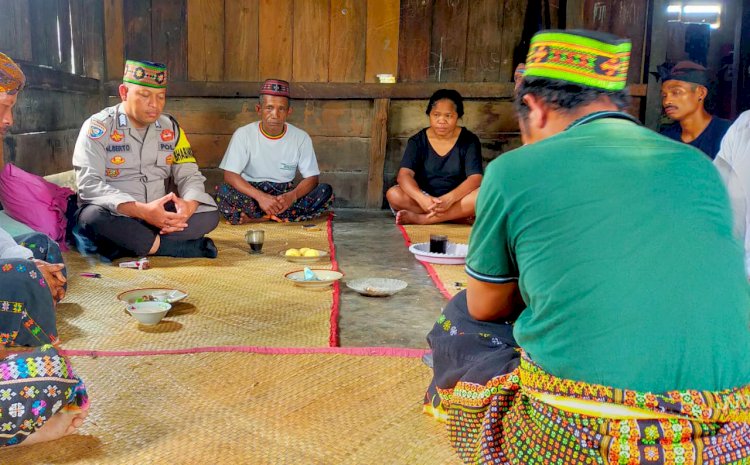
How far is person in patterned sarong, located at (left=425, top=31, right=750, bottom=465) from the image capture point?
1.14 m

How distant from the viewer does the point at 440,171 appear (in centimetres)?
528

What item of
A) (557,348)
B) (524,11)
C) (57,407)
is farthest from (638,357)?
(524,11)

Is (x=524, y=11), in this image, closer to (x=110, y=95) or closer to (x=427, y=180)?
(x=427, y=180)

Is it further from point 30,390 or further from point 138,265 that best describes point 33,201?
point 30,390

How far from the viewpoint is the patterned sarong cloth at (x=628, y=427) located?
1.14 m

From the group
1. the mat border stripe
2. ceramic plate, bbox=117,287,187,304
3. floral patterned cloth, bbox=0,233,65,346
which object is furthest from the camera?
ceramic plate, bbox=117,287,187,304

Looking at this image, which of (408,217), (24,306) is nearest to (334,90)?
(408,217)

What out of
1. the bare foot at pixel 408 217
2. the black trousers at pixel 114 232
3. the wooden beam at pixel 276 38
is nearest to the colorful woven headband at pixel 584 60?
the black trousers at pixel 114 232

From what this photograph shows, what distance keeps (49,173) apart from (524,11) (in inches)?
165

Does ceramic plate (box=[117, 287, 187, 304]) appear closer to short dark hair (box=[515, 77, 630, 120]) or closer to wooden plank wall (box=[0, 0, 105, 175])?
wooden plank wall (box=[0, 0, 105, 175])

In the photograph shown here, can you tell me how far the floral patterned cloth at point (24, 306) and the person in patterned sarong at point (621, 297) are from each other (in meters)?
1.39

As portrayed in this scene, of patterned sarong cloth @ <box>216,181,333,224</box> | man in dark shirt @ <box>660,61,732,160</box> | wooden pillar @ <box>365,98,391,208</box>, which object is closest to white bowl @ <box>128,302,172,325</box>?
patterned sarong cloth @ <box>216,181,333,224</box>

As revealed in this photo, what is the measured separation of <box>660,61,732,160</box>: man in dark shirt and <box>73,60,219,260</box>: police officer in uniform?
301 centimetres

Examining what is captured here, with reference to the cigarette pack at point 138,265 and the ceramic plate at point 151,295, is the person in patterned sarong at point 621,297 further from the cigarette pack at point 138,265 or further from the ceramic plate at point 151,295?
the cigarette pack at point 138,265
